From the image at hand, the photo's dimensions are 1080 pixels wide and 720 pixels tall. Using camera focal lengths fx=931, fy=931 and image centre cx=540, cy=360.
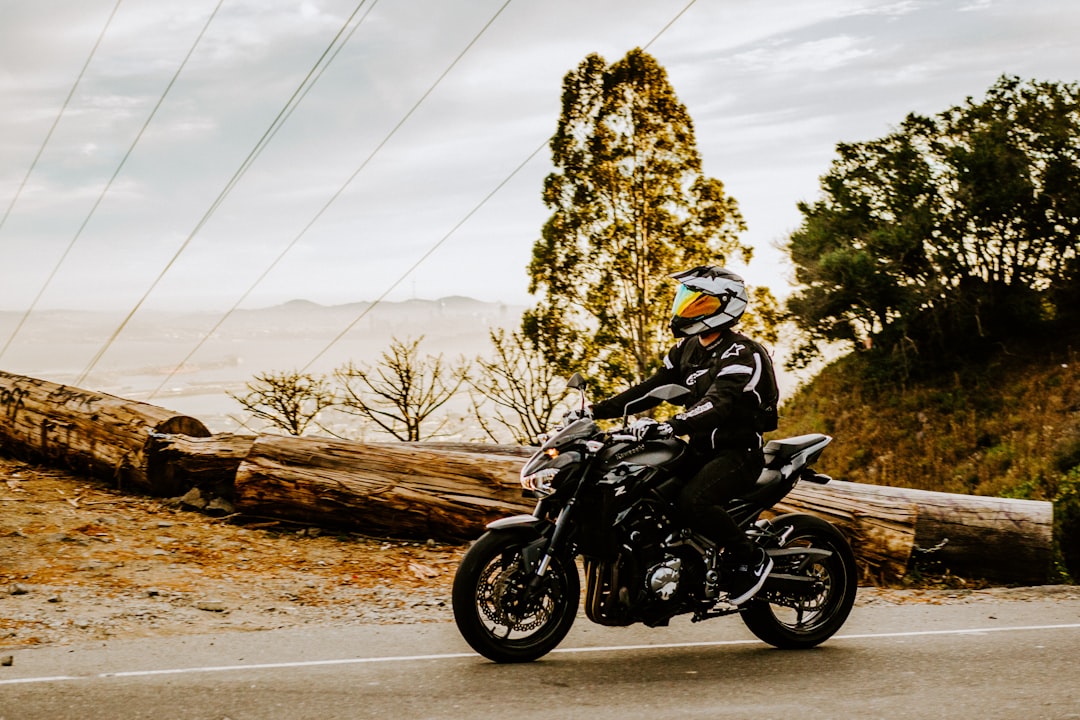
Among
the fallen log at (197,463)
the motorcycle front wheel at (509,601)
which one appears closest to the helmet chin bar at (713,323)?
the motorcycle front wheel at (509,601)

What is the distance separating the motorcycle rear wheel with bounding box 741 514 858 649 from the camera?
588 centimetres

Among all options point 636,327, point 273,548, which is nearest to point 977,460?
point 636,327

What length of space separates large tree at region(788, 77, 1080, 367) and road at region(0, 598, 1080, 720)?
33874mm

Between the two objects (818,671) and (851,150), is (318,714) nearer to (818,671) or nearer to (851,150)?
(818,671)

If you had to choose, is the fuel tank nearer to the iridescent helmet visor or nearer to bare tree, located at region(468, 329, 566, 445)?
the iridescent helmet visor

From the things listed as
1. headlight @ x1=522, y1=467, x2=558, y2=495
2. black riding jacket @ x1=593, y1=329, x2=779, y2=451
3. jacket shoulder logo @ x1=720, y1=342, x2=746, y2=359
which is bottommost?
headlight @ x1=522, y1=467, x2=558, y2=495

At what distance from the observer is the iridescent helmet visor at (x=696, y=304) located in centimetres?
552

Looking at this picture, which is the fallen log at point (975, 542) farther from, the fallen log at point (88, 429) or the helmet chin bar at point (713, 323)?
the fallen log at point (88, 429)

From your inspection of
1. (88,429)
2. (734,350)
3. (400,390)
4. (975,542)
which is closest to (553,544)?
(734,350)

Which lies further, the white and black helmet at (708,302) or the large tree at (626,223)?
the large tree at (626,223)

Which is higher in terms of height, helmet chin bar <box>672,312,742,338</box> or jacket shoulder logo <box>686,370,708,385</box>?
helmet chin bar <box>672,312,742,338</box>

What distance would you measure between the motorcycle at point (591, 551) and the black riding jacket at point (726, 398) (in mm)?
187

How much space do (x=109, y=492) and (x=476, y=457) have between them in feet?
14.2

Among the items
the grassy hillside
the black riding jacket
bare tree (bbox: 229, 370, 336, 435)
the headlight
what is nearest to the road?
the headlight
